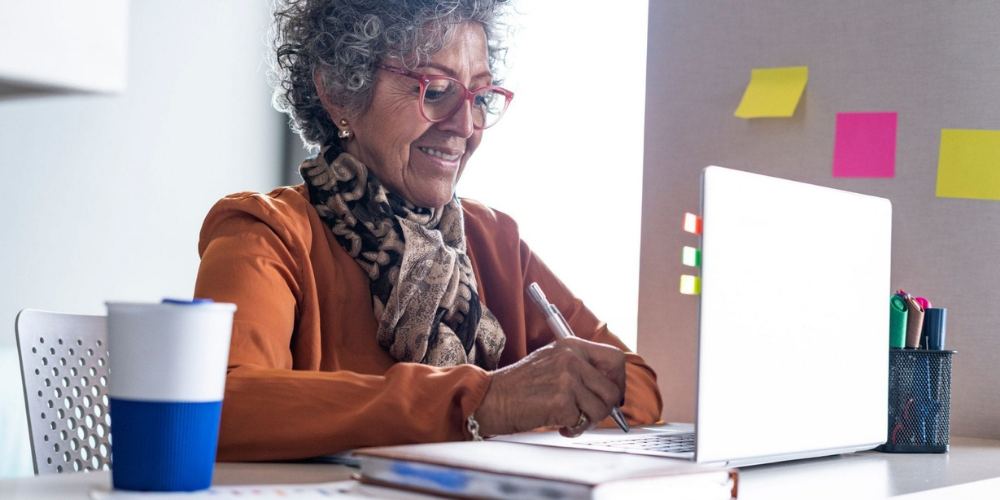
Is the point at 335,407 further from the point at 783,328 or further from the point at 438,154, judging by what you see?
the point at 438,154

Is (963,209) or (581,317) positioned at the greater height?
(963,209)

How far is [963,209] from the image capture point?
1.38 metres

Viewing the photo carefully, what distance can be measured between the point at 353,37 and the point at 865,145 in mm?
770

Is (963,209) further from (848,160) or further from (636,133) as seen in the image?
(636,133)

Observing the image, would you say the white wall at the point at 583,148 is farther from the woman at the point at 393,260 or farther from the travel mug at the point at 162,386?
the travel mug at the point at 162,386

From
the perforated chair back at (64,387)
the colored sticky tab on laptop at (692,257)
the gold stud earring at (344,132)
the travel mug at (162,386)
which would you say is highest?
the gold stud earring at (344,132)

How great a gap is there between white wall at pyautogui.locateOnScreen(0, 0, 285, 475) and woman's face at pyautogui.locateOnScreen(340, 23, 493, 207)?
1.14 meters

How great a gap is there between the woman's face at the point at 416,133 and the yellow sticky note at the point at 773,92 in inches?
17.0

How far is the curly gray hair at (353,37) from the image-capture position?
1.43m

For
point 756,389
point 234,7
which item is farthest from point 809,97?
point 234,7

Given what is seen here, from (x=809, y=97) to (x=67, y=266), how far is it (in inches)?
70.3

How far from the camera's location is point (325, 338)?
1.30m

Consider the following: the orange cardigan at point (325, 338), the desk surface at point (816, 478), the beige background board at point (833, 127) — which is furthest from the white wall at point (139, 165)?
the desk surface at point (816, 478)

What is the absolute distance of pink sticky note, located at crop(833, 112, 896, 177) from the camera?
56.2 inches
